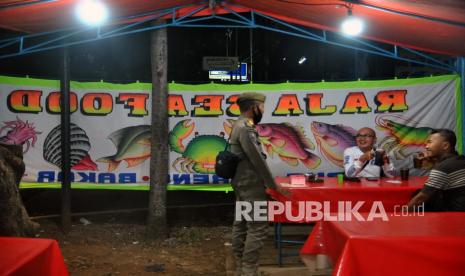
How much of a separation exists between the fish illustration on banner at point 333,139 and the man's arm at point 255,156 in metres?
3.17

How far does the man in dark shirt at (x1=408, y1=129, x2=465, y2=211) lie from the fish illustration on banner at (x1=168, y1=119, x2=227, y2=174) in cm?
362

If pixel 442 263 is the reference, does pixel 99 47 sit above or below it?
above

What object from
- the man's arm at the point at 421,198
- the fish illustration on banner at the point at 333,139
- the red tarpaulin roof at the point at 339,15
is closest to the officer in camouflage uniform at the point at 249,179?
the man's arm at the point at 421,198

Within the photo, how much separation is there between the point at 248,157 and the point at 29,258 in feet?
7.20

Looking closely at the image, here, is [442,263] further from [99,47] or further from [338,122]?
[99,47]

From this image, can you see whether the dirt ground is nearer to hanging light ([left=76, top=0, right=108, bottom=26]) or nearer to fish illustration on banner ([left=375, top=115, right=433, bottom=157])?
fish illustration on banner ([left=375, top=115, right=433, bottom=157])

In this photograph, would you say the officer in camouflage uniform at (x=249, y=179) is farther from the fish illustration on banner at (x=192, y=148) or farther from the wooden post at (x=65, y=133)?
the wooden post at (x=65, y=133)

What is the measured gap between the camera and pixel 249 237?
4.18 metres

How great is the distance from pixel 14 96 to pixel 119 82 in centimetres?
159

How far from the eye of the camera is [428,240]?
2814 mm

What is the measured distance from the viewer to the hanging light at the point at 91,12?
521 centimetres

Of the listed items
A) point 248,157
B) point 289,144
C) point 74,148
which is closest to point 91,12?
point 74,148

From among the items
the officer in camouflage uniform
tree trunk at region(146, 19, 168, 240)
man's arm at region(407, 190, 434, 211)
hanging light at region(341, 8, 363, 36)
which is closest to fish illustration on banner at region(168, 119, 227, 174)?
tree trunk at region(146, 19, 168, 240)

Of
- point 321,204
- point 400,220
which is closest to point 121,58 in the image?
point 321,204
